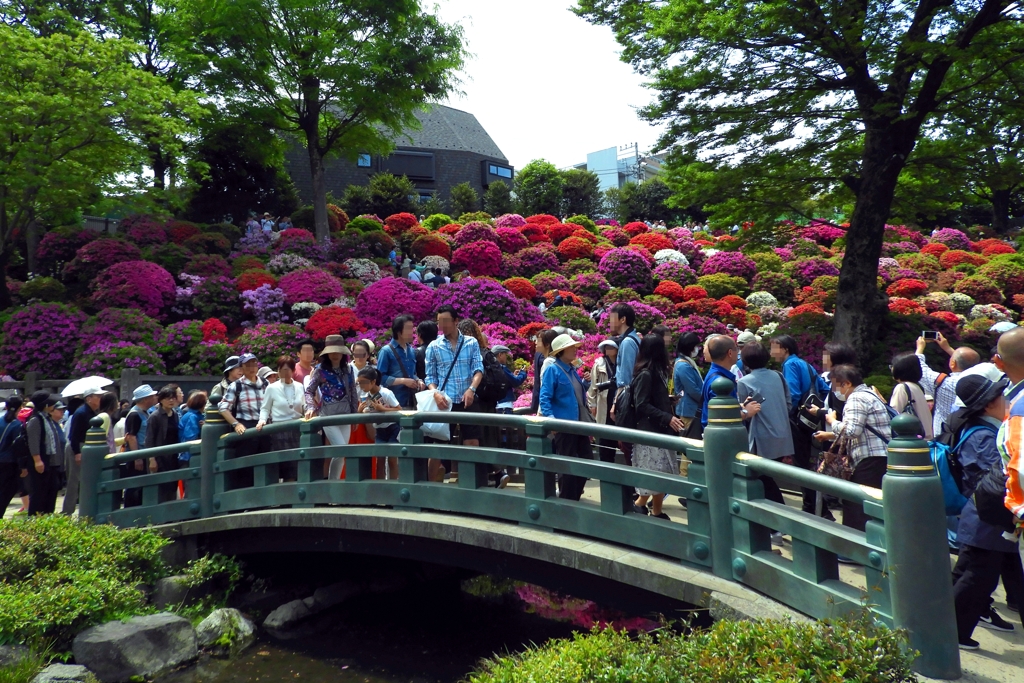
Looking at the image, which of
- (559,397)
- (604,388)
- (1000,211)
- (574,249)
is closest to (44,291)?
(574,249)

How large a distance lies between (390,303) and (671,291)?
7694 millimetres

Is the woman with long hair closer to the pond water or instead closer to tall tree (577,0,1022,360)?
the pond water

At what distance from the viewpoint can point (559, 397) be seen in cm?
640

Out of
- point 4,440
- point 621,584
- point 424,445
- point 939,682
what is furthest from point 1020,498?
point 4,440

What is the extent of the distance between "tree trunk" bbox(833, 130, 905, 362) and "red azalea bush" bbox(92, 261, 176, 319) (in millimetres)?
14702

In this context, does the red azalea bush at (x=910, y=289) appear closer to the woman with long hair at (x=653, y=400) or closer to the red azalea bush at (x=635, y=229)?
the red azalea bush at (x=635, y=229)

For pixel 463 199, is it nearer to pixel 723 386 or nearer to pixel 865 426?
pixel 865 426

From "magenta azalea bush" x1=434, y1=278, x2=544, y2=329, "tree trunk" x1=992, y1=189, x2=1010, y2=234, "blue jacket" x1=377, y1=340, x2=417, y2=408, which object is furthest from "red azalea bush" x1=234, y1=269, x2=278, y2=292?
"tree trunk" x1=992, y1=189, x2=1010, y2=234

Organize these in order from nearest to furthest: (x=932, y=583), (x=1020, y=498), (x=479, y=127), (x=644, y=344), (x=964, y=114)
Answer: (x=1020, y=498), (x=932, y=583), (x=644, y=344), (x=964, y=114), (x=479, y=127)

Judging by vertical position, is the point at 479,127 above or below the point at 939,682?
above

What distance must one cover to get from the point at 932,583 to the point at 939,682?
1.42ft

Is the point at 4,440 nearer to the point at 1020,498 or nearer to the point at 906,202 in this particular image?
the point at 1020,498

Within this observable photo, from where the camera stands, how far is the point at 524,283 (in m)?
20.6

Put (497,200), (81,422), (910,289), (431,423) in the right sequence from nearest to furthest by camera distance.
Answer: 1. (431,423)
2. (81,422)
3. (910,289)
4. (497,200)
